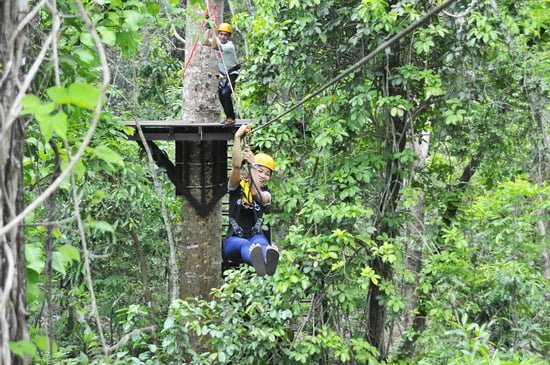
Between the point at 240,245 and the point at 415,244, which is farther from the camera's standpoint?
the point at 415,244

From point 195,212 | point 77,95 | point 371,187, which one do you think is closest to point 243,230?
point 371,187

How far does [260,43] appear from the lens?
249 inches

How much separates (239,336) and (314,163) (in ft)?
5.25

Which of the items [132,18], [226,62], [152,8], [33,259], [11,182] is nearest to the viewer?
[11,182]

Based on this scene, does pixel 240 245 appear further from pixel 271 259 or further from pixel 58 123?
pixel 58 123

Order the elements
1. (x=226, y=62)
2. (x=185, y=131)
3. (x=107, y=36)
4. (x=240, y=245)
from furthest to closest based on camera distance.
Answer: (x=185, y=131) → (x=226, y=62) → (x=240, y=245) → (x=107, y=36)

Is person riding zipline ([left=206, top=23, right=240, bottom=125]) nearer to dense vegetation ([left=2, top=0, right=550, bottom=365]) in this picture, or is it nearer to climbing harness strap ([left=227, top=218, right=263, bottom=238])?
dense vegetation ([left=2, top=0, right=550, bottom=365])

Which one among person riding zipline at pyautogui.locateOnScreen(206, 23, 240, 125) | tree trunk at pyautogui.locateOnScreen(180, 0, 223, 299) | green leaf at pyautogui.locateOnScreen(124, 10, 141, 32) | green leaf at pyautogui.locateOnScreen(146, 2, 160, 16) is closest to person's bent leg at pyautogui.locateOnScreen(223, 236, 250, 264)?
person riding zipline at pyautogui.locateOnScreen(206, 23, 240, 125)

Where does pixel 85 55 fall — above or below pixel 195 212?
above

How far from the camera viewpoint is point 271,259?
5.39 m

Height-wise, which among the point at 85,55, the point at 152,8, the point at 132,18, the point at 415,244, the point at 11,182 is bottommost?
the point at 415,244

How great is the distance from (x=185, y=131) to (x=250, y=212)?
1.64 metres

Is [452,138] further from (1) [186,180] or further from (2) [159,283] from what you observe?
(2) [159,283]


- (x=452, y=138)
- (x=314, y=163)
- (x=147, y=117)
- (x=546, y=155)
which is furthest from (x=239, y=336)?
→ (x=147, y=117)
